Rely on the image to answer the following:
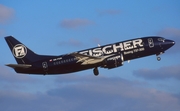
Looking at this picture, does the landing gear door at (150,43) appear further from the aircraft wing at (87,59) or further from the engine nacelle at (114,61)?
the aircraft wing at (87,59)

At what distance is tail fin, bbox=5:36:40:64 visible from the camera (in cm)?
8412

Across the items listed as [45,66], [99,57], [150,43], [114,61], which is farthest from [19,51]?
[150,43]

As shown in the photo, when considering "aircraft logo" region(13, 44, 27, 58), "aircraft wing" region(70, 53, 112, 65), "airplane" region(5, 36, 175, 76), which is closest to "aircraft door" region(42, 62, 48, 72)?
"airplane" region(5, 36, 175, 76)

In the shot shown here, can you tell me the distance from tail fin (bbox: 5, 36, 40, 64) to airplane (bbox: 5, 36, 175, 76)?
0.79m

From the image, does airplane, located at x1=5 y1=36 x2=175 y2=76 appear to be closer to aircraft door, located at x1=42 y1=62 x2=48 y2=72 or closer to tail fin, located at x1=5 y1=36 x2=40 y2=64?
aircraft door, located at x1=42 y1=62 x2=48 y2=72

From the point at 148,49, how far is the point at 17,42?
87.0 feet

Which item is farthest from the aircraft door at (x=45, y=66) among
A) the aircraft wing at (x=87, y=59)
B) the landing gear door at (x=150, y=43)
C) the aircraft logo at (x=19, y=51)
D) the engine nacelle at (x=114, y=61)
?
the landing gear door at (x=150, y=43)

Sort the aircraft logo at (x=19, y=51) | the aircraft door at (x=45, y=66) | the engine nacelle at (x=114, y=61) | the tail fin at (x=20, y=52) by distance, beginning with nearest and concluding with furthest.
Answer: the engine nacelle at (x=114, y=61), the aircraft door at (x=45, y=66), the tail fin at (x=20, y=52), the aircraft logo at (x=19, y=51)

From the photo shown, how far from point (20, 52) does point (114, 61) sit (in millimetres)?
19743

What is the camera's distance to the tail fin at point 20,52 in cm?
8412

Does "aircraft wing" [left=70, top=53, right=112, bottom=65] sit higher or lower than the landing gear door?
lower

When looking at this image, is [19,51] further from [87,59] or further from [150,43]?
[150,43]

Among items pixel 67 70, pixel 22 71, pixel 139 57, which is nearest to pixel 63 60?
pixel 67 70

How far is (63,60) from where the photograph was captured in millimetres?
81375
